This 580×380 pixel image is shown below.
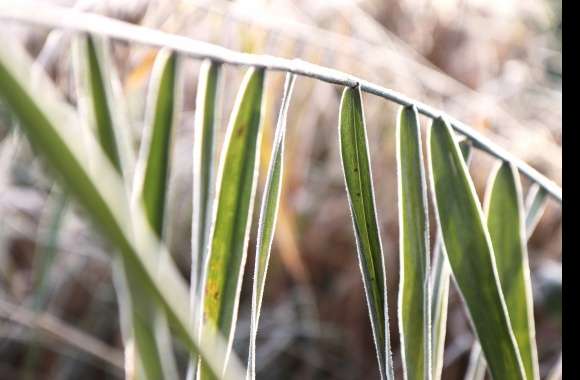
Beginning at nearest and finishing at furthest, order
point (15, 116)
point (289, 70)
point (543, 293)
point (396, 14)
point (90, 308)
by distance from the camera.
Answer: point (15, 116), point (289, 70), point (543, 293), point (90, 308), point (396, 14)

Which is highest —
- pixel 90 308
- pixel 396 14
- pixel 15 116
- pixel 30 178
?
pixel 396 14

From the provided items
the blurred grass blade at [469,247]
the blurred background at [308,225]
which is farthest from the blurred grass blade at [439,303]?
the blurred background at [308,225]

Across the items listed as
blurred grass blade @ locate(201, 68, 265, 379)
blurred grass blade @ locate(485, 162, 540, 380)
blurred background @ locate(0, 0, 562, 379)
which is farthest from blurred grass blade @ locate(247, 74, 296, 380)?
blurred background @ locate(0, 0, 562, 379)

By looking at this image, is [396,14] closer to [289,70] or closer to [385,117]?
[385,117]

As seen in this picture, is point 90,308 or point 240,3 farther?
point 90,308

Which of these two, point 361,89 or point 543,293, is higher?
point 543,293

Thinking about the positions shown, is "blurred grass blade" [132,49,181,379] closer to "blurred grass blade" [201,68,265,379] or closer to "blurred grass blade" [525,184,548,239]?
"blurred grass blade" [201,68,265,379]

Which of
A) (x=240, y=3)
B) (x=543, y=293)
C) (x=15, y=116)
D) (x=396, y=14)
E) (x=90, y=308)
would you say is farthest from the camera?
(x=396, y=14)

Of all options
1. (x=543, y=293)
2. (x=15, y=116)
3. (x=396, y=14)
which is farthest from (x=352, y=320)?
(x=15, y=116)

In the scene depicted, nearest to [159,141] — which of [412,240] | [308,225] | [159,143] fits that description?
[159,143]
